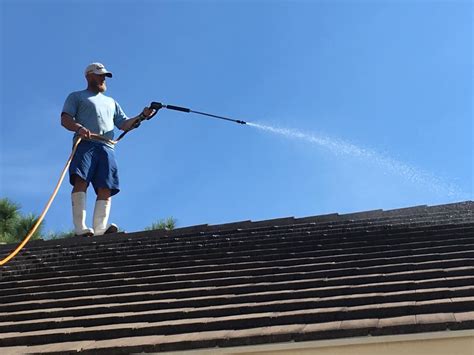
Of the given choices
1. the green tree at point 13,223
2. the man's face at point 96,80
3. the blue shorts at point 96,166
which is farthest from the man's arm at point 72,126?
the green tree at point 13,223

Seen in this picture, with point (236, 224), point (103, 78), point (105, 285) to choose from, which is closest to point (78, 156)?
point (103, 78)

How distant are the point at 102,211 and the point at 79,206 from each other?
0.34 meters

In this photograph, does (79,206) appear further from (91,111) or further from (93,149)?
(91,111)

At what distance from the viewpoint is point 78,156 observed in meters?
6.65

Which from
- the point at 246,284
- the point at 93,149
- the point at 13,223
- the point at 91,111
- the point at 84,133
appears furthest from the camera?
the point at 13,223

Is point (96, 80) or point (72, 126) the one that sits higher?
point (96, 80)

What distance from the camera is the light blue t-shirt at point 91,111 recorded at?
22.7ft

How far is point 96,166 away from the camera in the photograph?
6852mm

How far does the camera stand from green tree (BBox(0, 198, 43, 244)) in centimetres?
1428

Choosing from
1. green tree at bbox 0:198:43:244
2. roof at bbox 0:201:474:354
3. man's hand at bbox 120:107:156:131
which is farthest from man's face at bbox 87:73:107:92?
green tree at bbox 0:198:43:244

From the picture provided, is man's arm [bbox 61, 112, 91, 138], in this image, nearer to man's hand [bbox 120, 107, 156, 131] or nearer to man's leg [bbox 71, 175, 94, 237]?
man's leg [bbox 71, 175, 94, 237]

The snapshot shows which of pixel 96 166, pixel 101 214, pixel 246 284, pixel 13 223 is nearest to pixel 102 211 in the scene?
pixel 101 214

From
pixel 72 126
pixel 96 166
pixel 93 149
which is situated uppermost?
pixel 72 126

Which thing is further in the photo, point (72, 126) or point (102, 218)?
point (102, 218)
